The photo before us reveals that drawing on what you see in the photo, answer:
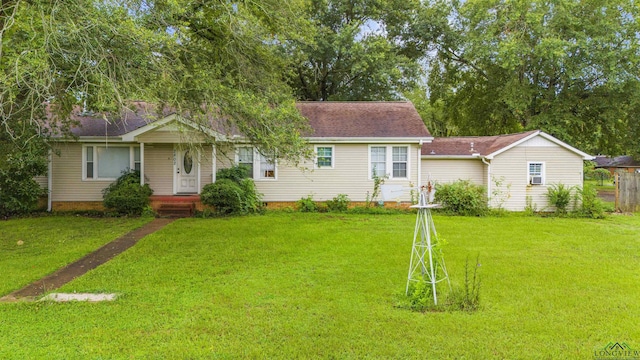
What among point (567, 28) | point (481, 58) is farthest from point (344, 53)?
point (567, 28)

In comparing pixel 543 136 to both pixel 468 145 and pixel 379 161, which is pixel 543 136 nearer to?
pixel 468 145

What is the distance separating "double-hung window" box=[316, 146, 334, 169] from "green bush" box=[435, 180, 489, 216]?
4348 millimetres

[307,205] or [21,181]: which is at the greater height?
[21,181]

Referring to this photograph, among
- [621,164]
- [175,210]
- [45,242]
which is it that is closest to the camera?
[45,242]

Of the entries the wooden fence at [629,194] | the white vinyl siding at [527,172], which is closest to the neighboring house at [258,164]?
the white vinyl siding at [527,172]

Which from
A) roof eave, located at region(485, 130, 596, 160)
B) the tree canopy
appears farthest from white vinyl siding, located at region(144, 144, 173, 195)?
roof eave, located at region(485, 130, 596, 160)

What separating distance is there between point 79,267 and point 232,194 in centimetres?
584

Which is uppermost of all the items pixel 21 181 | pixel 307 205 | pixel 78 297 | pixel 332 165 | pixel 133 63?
pixel 133 63

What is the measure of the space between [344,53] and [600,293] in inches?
615

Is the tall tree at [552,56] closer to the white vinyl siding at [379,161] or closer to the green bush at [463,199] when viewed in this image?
the green bush at [463,199]

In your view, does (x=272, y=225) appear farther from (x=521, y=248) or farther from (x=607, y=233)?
(x=607, y=233)

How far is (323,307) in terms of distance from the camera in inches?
178

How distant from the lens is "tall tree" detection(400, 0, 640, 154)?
1700 centimetres

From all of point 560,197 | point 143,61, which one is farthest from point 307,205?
point 560,197
